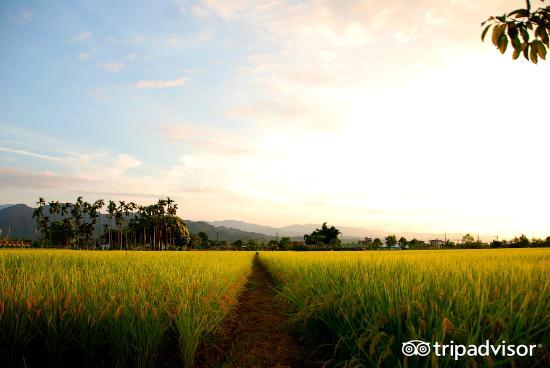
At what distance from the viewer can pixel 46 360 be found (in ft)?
10.8

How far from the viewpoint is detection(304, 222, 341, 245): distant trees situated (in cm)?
9806

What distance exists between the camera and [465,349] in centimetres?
227

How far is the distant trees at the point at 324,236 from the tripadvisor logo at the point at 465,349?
97.1 metres

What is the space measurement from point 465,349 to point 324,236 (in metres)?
99.0

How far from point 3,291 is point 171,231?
105 metres

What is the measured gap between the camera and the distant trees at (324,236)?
322 feet

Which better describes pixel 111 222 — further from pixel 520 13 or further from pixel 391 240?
pixel 520 13

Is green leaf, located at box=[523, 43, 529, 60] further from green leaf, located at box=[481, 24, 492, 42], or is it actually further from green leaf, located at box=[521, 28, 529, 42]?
green leaf, located at box=[481, 24, 492, 42]

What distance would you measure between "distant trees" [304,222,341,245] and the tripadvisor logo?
97.1 m

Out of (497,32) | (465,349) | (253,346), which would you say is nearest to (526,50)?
(497,32)

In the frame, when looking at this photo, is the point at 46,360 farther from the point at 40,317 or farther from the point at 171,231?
the point at 171,231

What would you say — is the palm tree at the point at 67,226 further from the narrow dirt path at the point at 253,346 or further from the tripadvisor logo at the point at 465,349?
the tripadvisor logo at the point at 465,349

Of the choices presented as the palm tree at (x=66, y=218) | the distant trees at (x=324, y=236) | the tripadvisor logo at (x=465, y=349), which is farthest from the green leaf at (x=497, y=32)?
the palm tree at (x=66, y=218)

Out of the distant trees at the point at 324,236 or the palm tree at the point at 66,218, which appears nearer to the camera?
the distant trees at the point at 324,236
